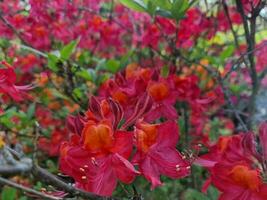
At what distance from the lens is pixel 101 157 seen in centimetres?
89

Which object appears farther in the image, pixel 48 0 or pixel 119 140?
pixel 48 0

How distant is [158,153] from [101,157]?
0.35 ft

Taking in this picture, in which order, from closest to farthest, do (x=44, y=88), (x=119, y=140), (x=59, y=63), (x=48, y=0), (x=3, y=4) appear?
(x=119, y=140) < (x=59, y=63) < (x=48, y=0) < (x=44, y=88) < (x=3, y=4)

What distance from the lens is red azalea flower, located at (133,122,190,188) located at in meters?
0.89

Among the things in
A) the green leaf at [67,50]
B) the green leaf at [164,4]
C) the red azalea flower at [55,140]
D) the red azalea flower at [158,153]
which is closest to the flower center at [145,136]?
the red azalea flower at [158,153]

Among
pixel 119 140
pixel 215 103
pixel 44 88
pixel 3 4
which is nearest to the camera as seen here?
pixel 119 140

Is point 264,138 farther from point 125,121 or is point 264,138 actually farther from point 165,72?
point 165,72

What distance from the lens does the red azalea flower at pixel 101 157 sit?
861 mm

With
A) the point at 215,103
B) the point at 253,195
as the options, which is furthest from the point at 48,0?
the point at 253,195

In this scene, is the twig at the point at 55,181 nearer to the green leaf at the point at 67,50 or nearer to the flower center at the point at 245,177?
the flower center at the point at 245,177

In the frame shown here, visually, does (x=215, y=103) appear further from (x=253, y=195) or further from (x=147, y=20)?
(x=253, y=195)

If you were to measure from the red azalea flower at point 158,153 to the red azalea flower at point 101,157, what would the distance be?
27 millimetres

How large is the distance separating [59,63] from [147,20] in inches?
31.8

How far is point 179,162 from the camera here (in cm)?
92
